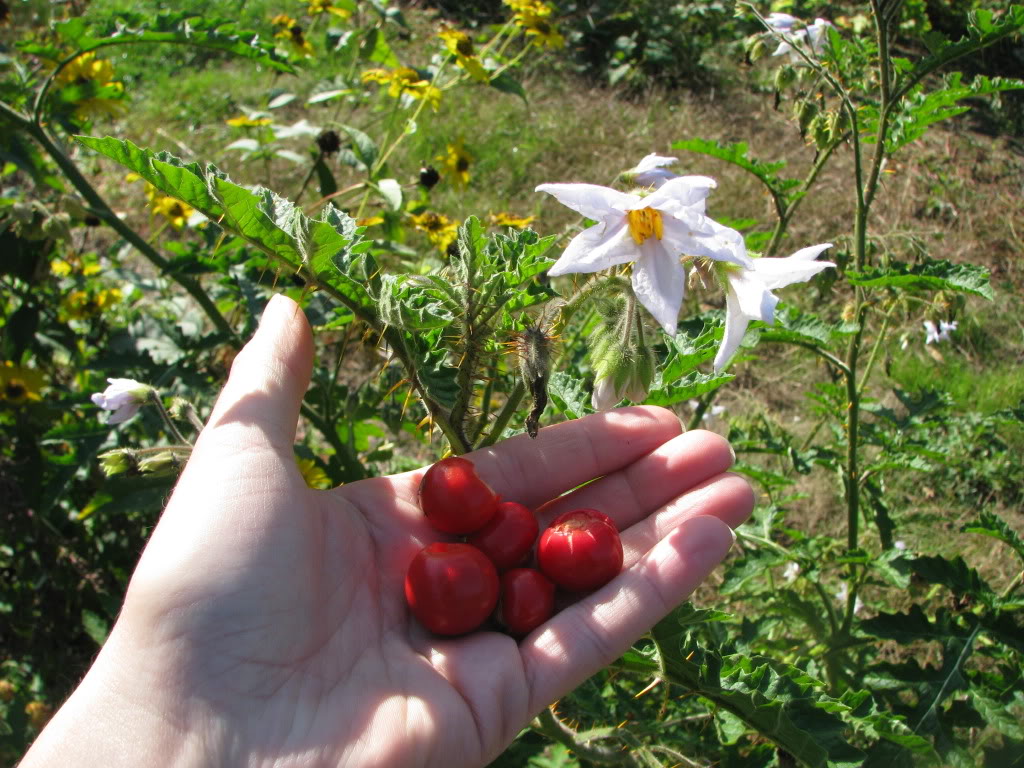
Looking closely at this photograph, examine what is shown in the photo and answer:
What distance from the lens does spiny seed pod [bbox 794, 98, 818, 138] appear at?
2.37 m

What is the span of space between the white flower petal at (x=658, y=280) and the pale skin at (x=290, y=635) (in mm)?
482

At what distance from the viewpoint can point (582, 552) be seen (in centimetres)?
169

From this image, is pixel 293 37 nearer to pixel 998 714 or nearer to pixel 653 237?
pixel 653 237

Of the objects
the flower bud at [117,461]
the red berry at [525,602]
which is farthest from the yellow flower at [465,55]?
the red berry at [525,602]

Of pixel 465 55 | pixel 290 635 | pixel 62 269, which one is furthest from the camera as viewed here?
pixel 62 269

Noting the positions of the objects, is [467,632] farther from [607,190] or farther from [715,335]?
[607,190]

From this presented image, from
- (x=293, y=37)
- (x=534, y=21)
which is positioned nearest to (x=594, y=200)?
(x=534, y=21)

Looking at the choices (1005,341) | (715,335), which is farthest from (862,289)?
(1005,341)

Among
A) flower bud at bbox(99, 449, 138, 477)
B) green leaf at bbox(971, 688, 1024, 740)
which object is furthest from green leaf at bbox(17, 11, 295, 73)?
green leaf at bbox(971, 688, 1024, 740)

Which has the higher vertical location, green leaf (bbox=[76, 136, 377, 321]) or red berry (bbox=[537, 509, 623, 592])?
green leaf (bbox=[76, 136, 377, 321])

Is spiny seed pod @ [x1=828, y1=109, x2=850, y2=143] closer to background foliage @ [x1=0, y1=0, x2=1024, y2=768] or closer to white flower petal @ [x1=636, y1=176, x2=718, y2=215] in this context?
background foliage @ [x1=0, y1=0, x2=1024, y2=768]

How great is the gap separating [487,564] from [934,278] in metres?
1.19

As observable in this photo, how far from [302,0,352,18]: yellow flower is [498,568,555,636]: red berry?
235cm

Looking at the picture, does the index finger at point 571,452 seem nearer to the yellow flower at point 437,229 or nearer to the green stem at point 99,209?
the green stem at point 99,209
